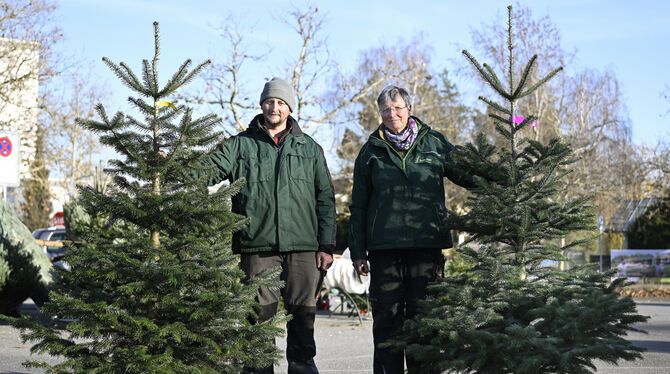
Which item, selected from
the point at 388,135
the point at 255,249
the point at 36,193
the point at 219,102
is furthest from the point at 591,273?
the point at 36,193

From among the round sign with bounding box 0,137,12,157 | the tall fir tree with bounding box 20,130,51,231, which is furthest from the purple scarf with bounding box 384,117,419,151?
the tall fir tree with bounding box 20,130,51,231

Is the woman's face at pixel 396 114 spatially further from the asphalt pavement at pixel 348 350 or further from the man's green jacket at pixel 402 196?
the asphalt pavement at pixel 348 350

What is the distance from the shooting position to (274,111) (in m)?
5.51

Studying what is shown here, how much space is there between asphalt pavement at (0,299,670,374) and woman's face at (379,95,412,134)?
1797 millimetres

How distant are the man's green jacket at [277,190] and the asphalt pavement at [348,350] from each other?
0.88 meters

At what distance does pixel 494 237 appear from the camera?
203 inches

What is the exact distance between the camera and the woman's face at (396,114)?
538 centimetres

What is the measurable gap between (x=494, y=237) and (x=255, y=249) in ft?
5.30

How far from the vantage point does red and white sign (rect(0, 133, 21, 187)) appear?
11.6m

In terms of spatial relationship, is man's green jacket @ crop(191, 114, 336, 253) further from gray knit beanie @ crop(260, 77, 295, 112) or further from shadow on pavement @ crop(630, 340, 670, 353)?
shadow on pavement @ crop(630, 340, 670, 353)

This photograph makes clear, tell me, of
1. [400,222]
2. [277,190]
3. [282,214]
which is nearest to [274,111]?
[277,190]

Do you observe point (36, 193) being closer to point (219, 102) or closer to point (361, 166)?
point (219, 102)

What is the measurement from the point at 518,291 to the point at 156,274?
220 cm

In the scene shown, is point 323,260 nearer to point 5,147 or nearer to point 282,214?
point 282,214
